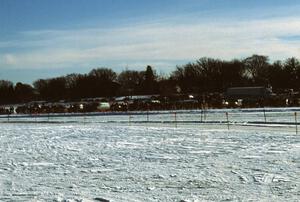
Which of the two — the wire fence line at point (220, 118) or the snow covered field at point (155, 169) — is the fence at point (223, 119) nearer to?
the wire fence line at point (220, 118)

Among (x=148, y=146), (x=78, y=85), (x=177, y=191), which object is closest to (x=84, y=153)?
(x=148, y=146)

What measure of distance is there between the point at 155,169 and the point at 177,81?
12944cm

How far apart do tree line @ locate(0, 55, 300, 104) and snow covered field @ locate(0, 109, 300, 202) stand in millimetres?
102843

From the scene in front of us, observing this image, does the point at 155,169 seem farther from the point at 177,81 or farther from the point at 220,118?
the point at 177,81

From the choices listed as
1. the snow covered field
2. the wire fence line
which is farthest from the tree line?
the snow covered field

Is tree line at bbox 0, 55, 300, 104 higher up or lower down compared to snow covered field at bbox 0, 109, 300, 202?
higher up

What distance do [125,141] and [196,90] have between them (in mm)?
109315

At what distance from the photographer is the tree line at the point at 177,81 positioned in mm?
136750

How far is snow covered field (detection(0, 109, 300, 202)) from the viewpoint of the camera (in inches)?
594

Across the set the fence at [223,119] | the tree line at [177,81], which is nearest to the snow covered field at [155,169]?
the fence at [223,119]

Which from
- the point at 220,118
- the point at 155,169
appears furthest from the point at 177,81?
the point at 155,169

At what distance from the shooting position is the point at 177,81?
489 feet

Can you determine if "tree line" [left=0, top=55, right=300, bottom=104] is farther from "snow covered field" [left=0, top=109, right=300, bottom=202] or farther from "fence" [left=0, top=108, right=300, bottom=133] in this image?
"snow covered field" [left=0, top=109, right=300, bottom=202]

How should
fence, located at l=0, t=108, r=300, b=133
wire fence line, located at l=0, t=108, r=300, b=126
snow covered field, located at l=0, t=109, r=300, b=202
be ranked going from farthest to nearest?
wire fence line, located at l=0, t=108, r=300, b=126 < fence, located at l=0, t=108, r=300, b=133 < snow covered field, located at l=0, t=109, r=300, b=202
